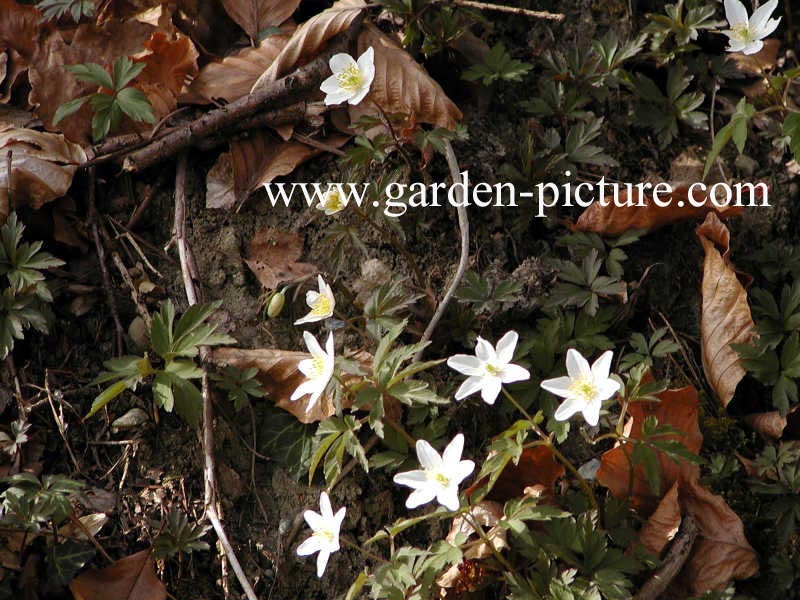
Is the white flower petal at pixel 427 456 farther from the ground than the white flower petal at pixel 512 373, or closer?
closer

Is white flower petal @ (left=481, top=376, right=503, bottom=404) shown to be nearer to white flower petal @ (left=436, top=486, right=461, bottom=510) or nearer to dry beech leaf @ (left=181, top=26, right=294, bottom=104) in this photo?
white flower petal @ (left=436, top=486, right=461, bottom=510)

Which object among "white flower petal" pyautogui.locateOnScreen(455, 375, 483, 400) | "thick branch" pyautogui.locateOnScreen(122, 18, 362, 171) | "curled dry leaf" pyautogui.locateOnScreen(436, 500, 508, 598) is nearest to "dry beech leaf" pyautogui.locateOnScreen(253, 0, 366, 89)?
"thick branch" pyautogui.locateOnScreen(122, 18, 362, 171)

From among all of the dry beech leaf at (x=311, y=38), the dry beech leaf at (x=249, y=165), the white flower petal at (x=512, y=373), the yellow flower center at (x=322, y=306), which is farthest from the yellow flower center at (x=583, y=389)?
the dry beech leaf at (x=311, y=38)

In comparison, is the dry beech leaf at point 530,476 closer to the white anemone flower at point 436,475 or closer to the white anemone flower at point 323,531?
the white anemone flower at point 436,475

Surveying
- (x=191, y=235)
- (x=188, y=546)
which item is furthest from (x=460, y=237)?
(x=188, y=546)

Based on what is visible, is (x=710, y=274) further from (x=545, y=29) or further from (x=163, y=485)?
(x=163, y=485)

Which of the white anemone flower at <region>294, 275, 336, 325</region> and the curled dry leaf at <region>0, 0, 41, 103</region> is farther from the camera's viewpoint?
the curled dry leaf at <region>0, 0, 41, 103</region>
